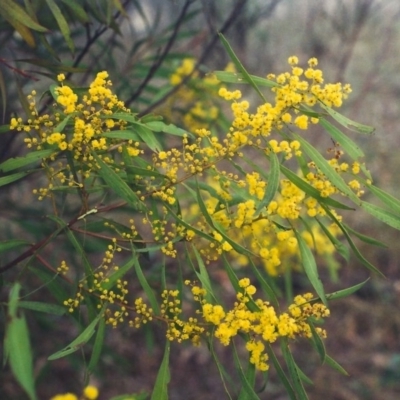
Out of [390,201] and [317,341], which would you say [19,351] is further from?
[390,201]

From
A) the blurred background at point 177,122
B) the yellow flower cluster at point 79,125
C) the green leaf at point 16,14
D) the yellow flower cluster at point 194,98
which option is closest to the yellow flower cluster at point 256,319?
the yellow flower cluster at point 79,125

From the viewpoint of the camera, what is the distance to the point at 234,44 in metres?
3.85

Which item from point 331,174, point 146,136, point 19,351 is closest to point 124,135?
point 146,136

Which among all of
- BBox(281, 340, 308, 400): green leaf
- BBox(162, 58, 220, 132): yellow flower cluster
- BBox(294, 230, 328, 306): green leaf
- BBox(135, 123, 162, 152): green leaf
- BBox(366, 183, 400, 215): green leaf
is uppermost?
BBox(162, 58, 220, 132): yellow flower cluster

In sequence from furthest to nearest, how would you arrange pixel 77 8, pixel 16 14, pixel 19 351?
1. pixel 77 8
2. pixel 16 14
3. pixel 19 351

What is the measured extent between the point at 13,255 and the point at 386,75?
3.87m

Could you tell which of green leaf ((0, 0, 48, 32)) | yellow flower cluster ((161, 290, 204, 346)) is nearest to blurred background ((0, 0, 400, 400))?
green leaf ((0, 0, 48, 32))

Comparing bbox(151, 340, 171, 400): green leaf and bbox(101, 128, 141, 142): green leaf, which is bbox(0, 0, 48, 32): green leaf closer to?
bbox(101, 128, 141, 142): green leaf

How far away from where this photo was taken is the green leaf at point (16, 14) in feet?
4.66

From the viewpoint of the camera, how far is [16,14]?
4.69 feet

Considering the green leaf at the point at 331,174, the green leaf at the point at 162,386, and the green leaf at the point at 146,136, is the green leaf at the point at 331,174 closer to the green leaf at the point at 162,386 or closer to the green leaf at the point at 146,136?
the green leaf at the point at 146,136

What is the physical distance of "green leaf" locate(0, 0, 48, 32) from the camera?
1420mm

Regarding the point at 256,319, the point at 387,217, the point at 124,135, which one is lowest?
A: the point at 256,319

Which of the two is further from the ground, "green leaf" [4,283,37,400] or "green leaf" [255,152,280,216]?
"green leaf" [255,152,280,216]
